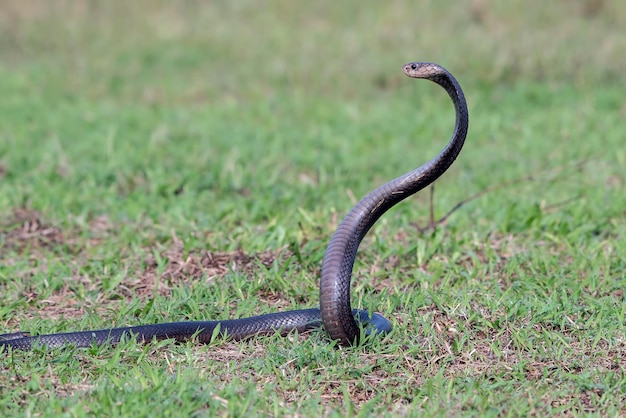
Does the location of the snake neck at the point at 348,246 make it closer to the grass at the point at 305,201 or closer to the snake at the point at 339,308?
the snake at the point at 339,308

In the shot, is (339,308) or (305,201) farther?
(305,201)

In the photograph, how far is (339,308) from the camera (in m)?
3.58

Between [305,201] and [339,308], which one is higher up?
[339,308]

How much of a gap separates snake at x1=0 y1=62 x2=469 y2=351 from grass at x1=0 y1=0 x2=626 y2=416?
89 millimetres

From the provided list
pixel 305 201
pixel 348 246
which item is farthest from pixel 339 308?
pixel 305 201

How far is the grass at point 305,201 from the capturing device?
3.42 metres

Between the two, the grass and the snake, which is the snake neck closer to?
the snake

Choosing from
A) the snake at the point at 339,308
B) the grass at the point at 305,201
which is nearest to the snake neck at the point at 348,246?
the snake at the point at 339,308

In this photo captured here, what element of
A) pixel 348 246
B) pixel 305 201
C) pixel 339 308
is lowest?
pixel 305 201

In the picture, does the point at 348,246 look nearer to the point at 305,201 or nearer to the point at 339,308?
the point at 339,308

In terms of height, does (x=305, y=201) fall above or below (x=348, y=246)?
below

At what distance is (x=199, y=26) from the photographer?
10969mm

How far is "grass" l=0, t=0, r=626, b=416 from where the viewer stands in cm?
342

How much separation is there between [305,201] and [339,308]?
235 centimetres
